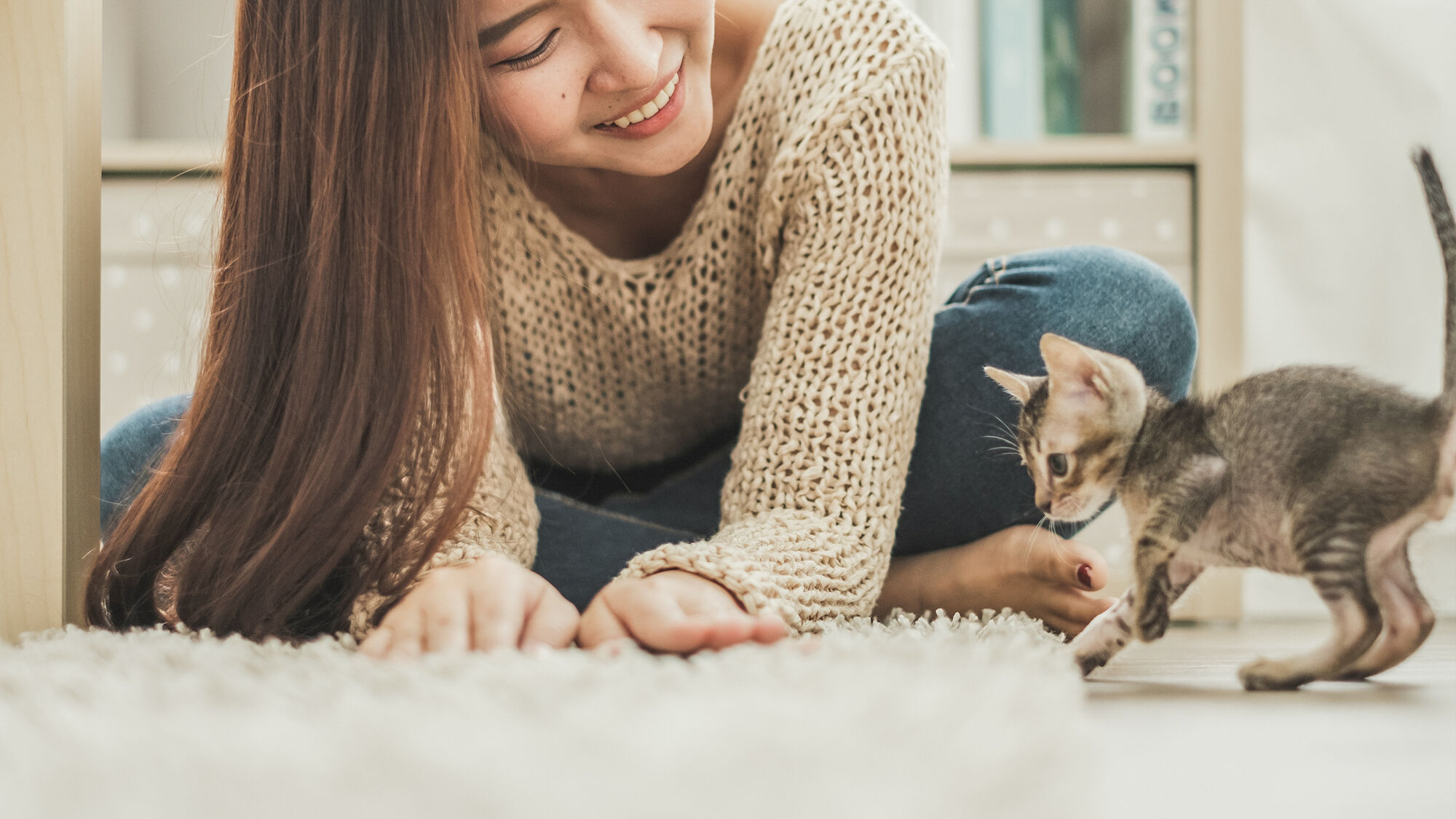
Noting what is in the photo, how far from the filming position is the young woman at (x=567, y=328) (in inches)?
22.9

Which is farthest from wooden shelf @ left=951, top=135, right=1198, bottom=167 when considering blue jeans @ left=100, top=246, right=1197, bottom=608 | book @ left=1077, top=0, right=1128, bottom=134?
blue jeans @ left=100, top=246, right=1197, bottom=608

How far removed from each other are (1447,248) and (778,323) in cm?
41

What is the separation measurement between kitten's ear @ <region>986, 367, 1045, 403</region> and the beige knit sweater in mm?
165

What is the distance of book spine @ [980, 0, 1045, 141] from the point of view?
4.75 feet

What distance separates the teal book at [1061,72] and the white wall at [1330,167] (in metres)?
0.23

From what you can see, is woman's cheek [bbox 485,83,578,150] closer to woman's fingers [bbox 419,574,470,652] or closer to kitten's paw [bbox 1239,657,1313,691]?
woman's fingers [bbox 419,574,470,652]

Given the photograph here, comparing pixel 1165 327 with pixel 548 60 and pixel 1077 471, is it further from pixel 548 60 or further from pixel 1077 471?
pixel 548 60

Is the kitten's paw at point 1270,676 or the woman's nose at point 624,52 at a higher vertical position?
the woman's nose at point 624,52

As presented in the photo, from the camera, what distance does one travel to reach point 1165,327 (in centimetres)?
75

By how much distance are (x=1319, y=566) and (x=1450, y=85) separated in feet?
2.83

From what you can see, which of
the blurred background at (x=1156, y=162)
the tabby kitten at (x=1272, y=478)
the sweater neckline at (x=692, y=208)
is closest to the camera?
the tabby kitten at (x=1272, y=478)

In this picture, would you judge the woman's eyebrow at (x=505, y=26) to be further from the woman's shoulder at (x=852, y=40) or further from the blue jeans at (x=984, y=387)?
the blue jeans at (x=984, y=387)

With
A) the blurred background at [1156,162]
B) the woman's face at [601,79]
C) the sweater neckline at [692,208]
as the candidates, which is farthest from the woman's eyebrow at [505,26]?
the blurred background at [1156,162]

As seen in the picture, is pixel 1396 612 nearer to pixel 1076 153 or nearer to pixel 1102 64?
pixel 1076 153
